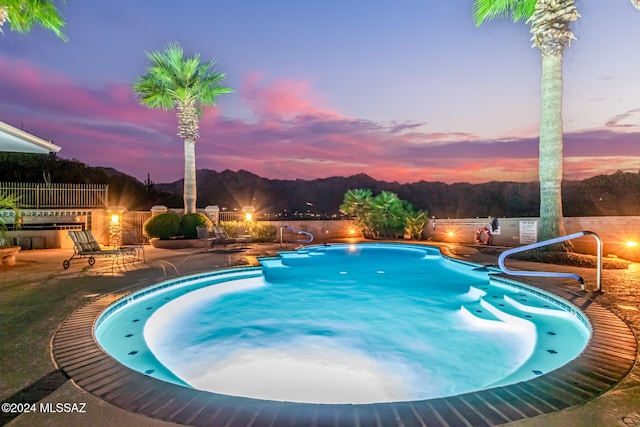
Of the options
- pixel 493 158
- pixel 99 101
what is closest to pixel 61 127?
pixel 99 101

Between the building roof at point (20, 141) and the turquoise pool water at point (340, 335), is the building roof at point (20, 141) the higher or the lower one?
the higher one

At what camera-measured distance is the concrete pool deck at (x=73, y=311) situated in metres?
2.17

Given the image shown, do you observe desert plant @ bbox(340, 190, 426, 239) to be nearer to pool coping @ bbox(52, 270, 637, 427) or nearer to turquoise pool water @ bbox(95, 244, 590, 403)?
turquoise pool water @ bbox(95, 244, 590, 403)

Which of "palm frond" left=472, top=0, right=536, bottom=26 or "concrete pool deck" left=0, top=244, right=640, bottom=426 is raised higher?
"palm frond" left=472, top=0, right=536, bottom=26

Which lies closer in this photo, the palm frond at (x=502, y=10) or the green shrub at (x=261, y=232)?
the palm frond at (x=502, y=10)

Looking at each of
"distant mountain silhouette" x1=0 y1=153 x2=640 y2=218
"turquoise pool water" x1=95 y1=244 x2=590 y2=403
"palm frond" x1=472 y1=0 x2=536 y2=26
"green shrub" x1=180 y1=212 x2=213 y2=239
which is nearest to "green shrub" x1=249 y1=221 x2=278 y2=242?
"green shrub" x1=180 y1=212 x2=213 y2=239

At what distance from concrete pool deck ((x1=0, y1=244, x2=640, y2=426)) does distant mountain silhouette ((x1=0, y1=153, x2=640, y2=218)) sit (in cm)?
1126

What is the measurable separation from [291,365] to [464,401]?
260cm

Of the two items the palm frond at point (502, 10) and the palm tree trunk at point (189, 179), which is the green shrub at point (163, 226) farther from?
the palm frond at point (502, 10)

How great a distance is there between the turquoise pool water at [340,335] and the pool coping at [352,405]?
1010 mm

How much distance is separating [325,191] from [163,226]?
2643 cm

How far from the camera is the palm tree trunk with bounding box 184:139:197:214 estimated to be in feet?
52.2

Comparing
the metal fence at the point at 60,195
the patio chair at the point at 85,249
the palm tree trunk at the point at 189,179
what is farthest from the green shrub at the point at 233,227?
the patio chair at the point at 85,249

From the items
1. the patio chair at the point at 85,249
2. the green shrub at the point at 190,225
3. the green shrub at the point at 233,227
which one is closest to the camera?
the patio chair at the point at 85,249
